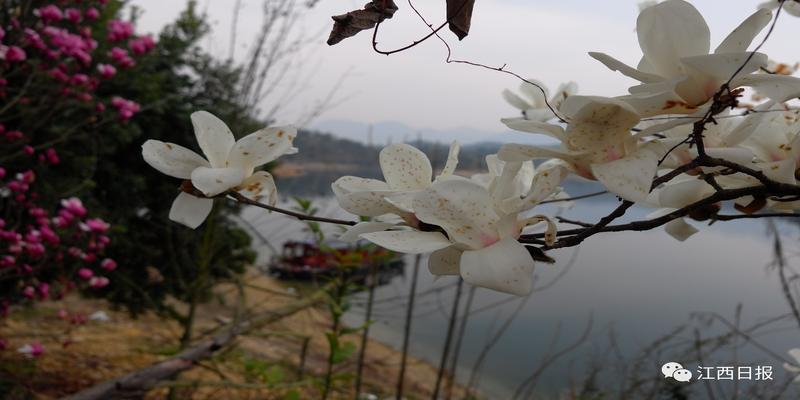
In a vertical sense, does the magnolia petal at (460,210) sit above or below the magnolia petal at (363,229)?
above

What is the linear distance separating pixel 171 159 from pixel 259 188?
0.06 m

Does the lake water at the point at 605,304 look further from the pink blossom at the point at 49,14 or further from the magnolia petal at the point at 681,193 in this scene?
the magnolia petal at the point at 681,193

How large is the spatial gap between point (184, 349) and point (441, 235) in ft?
5.62

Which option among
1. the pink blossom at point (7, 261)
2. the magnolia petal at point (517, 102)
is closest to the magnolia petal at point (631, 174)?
the magnolia petal at point (517, 102)

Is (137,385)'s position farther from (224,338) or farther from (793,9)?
(793,9)

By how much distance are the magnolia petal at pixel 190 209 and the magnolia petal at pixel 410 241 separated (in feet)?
0.43

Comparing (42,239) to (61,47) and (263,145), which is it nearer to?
(61,47)

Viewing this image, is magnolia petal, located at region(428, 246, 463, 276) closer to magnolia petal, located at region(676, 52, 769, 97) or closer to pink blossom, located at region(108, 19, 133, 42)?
magnolia petal, located at region(676, 52, 769, 97)

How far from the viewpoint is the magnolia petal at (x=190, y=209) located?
346 millimetres

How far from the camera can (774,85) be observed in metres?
0.26

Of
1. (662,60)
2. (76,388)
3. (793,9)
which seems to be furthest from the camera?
(76,388)

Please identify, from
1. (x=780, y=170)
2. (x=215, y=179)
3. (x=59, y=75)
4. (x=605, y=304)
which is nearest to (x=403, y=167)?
(x=215, y=179)

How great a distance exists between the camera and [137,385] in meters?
1.50

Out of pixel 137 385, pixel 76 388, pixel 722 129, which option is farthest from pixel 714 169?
pixel 76 388
